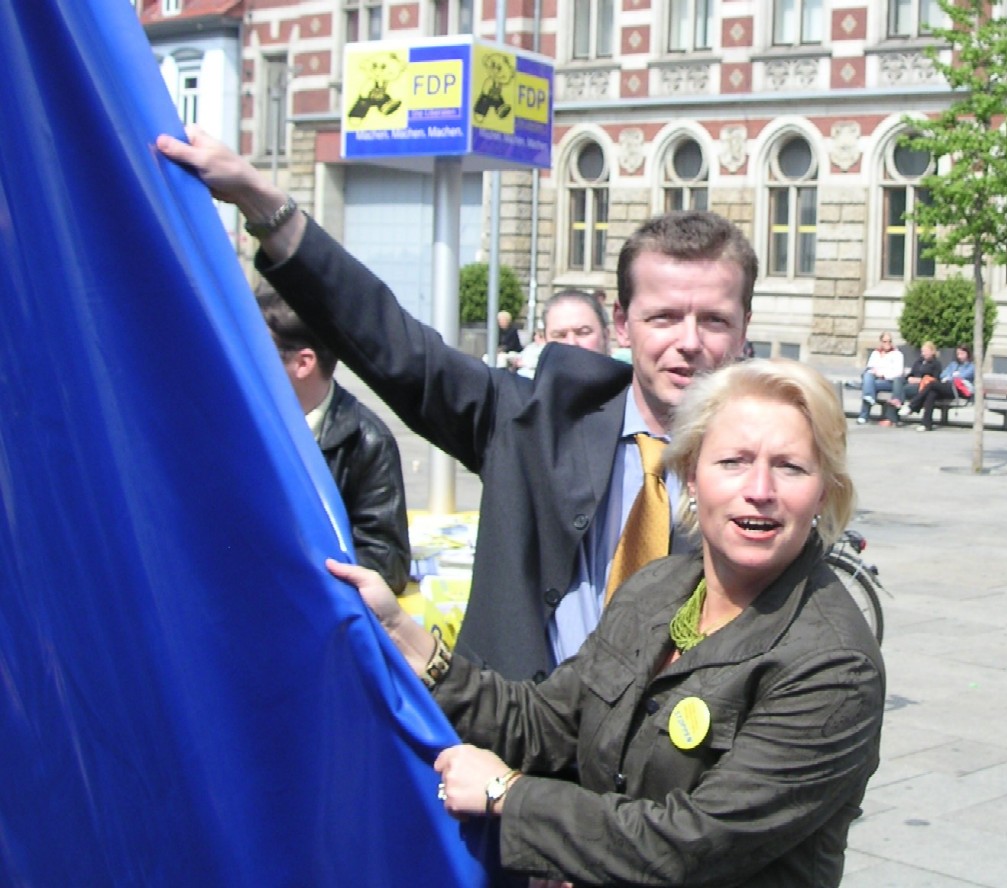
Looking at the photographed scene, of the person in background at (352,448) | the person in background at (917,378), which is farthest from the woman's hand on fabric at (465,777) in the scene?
the person in background at (917,378)

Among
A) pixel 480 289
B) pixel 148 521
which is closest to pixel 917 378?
pixel 480 289

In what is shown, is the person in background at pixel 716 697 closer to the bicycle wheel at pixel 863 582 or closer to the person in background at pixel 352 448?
the person in background at pixel 352 448

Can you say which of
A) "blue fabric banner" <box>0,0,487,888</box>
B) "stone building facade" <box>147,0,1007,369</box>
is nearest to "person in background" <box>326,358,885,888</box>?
"blue fabric banner" <box>0,0,487,888</box>

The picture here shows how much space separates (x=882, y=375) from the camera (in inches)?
1006

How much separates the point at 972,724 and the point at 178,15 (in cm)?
4441

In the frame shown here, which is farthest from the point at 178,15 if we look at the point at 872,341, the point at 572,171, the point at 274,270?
the point at 274,270

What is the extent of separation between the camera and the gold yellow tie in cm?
277

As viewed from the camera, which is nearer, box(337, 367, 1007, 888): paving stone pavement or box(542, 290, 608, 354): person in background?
box(337, 367, 1007, 888): paving stone pavement

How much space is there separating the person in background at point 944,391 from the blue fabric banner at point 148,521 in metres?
23.1

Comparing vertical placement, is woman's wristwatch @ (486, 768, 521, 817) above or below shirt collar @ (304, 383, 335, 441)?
below

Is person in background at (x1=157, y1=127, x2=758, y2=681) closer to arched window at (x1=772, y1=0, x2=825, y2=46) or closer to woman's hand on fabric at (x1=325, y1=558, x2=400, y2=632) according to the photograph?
woman's hand on fabric at (x1=325, y1=558, x2=400, y2=632)

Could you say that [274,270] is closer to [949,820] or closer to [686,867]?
[686,867]

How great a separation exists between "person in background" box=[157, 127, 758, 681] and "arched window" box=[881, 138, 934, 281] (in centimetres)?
3128

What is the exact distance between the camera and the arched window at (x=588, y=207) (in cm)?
3856
